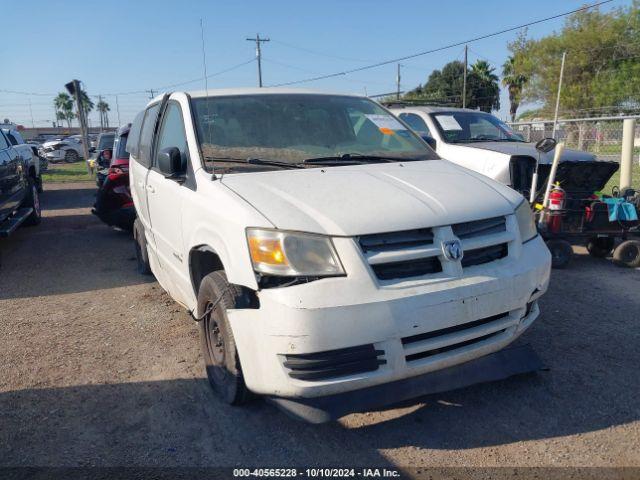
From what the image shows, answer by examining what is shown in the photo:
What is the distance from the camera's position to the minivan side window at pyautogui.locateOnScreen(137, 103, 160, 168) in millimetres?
4770

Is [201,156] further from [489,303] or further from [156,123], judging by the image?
[489,303]

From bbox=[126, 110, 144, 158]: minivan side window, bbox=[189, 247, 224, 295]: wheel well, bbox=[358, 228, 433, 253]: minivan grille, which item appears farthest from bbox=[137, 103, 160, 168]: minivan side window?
bbox=[358, 228, 433, 253]: minivan grille

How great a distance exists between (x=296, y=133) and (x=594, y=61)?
47647mm

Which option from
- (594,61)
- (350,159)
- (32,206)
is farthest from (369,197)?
(594,61)

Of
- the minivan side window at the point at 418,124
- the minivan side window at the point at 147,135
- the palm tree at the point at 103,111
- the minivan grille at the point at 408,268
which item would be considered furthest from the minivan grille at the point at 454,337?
the palm tree at the point at 103,111

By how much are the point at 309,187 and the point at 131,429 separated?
171cm

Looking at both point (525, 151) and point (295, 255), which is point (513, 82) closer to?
point (525, 151)

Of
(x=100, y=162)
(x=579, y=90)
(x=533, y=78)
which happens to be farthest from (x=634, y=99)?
(x=100, y=162)

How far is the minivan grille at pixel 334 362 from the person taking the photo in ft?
8.32

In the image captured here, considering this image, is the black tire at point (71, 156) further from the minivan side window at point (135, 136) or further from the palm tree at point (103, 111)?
the palm tree at point (103, 111)

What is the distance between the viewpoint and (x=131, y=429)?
306 centimetres

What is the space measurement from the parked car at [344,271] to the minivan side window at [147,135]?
1.17 m

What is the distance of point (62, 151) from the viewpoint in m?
31.9

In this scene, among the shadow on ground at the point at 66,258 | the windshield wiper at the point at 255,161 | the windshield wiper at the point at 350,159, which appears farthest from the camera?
the shadow on ground at the point at 66,258
